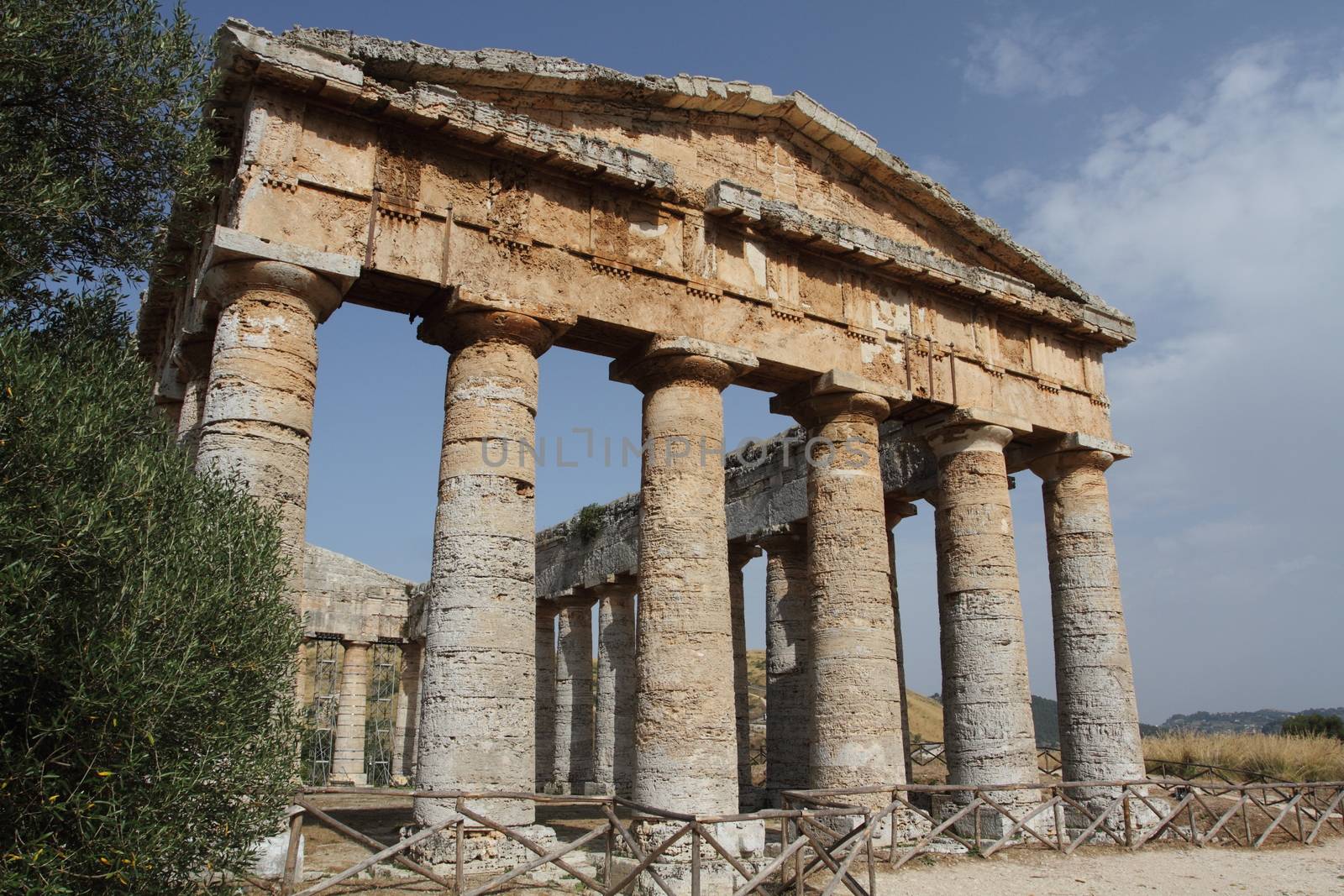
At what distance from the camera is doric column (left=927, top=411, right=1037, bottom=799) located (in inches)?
536

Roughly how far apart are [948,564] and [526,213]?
7675 mm

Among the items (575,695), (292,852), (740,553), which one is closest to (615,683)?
(575,695)

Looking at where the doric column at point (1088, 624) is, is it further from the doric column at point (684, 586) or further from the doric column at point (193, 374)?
the doric column at point (193, 374)

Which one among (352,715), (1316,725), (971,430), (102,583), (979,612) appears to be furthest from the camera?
(1316,725)

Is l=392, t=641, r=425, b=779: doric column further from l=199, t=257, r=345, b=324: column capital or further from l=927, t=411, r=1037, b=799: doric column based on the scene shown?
l=199, t=257, r=345, b=324: column capital

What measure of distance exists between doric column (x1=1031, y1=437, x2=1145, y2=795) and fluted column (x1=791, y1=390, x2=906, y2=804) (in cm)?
359

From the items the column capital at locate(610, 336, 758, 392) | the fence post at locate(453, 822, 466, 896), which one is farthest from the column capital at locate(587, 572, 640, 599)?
the fence post at locate(453, 822, 466, 896)

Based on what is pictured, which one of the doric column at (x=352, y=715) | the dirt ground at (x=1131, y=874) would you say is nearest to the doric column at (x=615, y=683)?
the doric column at (x=352, y=715)

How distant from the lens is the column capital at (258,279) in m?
9.80

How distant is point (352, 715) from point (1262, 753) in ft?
63.8

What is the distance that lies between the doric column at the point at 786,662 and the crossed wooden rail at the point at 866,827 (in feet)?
7.30

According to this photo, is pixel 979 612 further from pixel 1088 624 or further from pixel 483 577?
pixel 483 577

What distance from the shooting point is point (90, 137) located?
880 centimetres

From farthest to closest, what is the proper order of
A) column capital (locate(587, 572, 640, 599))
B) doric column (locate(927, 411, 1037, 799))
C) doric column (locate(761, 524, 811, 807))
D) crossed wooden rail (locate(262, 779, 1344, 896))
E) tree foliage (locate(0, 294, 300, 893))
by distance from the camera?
1. column capital (locate(587, 572, 640, 599))
2. doric column (locate(761, 524, 811, 807))
3. doric column (locate(927, 411, 1037, 799))
4. crossed wooden rail (locate(262, 779, 1344, 896))
5. tree foliage (locate(0, 294, 300, 893))
